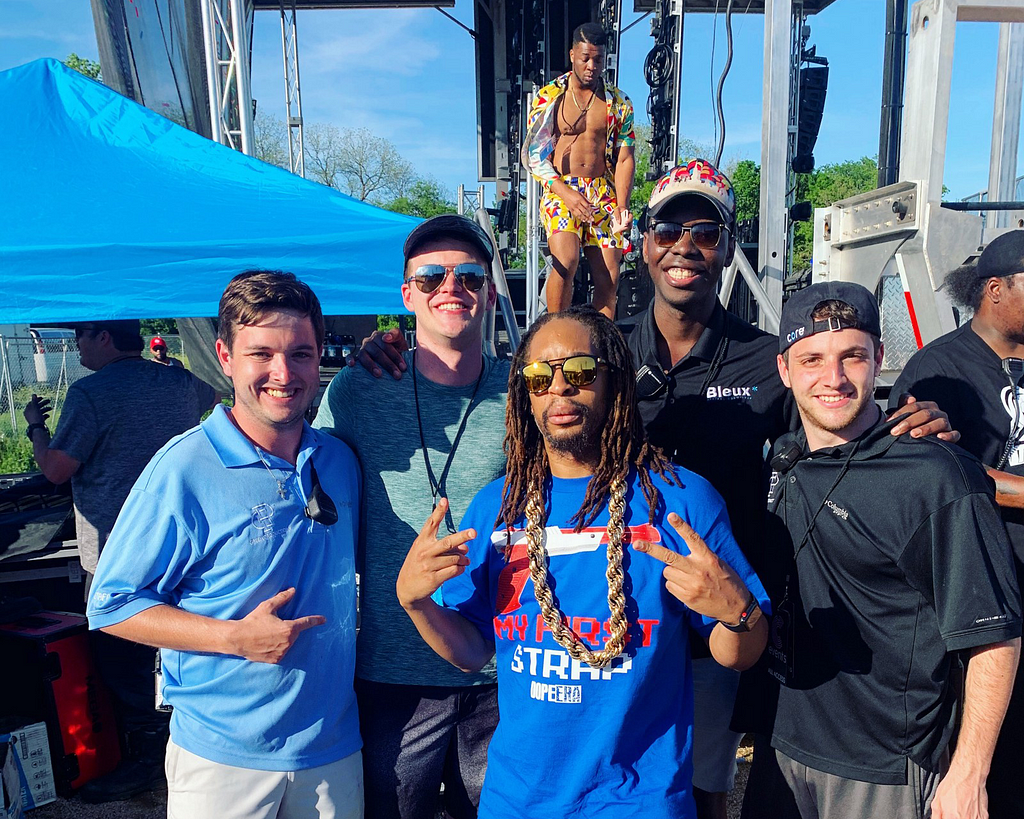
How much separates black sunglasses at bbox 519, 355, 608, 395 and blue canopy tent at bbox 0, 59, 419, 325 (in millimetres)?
2550

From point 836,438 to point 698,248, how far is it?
823 millimetres

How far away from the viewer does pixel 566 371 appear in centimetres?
174

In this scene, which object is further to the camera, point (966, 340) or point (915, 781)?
point (966, 340)

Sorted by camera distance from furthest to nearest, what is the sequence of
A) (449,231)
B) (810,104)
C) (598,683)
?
1. (810,104)
2. (449,231)
3. (598,683)

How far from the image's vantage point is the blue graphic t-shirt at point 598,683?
5.22 feet

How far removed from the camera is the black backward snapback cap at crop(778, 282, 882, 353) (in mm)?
1921

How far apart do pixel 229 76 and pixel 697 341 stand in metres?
7.44

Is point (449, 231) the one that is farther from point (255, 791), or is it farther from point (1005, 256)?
point (1005, 256)

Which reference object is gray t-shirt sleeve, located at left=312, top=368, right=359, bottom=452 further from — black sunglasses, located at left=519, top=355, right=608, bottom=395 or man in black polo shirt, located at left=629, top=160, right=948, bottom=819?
man in black polo shirt, located at left=629, top=160, right=948, bottom=819

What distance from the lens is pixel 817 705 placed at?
187 cm

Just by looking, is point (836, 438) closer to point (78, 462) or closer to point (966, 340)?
point (966, 340)

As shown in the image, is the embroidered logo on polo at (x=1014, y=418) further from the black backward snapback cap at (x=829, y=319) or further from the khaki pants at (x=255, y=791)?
the khaki pants at (x=255, y=791)

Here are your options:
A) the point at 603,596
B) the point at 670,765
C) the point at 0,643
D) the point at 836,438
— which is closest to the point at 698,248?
the point at 836,438

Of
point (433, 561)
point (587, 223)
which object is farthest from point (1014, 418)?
point (587, 223)
